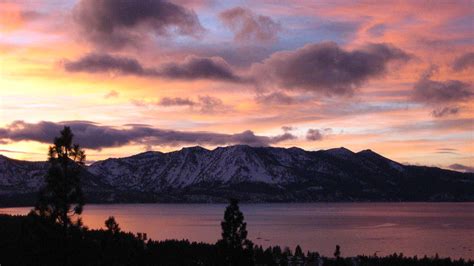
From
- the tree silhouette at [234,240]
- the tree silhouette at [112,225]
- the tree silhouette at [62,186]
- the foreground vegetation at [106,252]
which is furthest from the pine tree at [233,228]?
the tree silhouette at [112,225]

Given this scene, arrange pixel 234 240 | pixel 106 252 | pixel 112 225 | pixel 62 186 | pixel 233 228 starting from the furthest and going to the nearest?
pixel 106 252 < pixel 112 225 < pixel 233 228 < pixel 234 240 < pixel 62 186

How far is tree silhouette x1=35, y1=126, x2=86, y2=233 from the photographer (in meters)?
32.8

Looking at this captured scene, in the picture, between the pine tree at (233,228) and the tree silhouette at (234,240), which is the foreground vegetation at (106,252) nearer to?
the tree silhouette at (234,240)

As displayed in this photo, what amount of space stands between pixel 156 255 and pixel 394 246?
79106mm

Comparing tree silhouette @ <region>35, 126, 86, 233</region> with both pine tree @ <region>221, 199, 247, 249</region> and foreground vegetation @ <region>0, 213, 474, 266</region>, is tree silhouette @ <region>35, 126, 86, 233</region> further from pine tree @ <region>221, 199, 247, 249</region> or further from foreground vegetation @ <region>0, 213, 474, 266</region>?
pine tree @ <region>221, 199, 247, 249</region>

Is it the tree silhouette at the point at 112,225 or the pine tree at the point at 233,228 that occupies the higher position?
the pine tree at the point at 233,228

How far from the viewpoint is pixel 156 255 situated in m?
119

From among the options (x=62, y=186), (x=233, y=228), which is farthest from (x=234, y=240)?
(x=62, y=186)

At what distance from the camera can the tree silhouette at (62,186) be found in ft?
107

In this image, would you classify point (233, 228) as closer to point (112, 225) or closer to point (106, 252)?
point (112, 225)

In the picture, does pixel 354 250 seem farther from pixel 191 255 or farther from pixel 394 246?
pixel 191 255

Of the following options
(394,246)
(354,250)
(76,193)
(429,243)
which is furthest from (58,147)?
(429,243)

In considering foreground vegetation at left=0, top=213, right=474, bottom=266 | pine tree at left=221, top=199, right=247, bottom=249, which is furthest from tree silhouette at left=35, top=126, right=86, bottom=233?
pine tree at left=221, top=199, right=247, bottom=249

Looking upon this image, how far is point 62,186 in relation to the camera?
33031 mm
